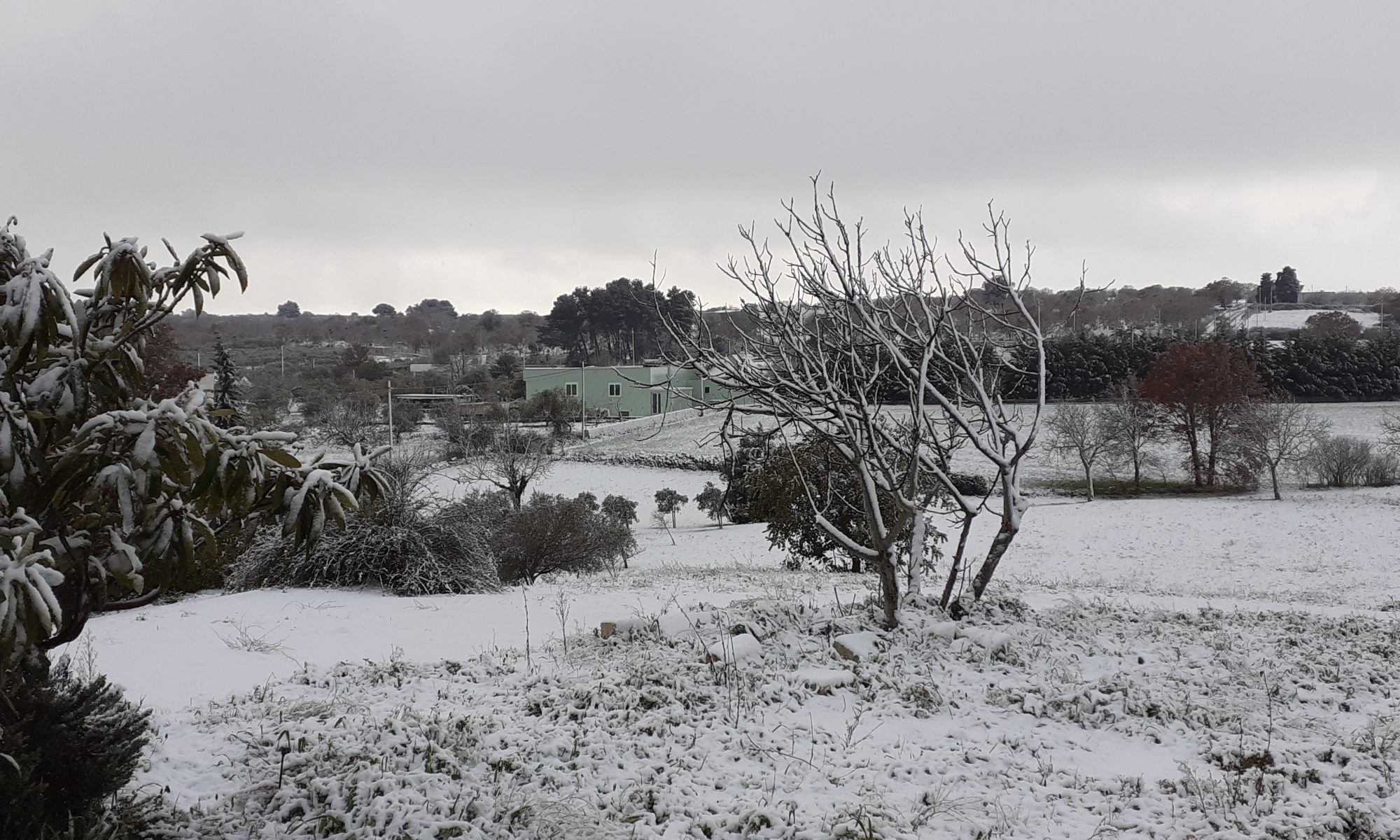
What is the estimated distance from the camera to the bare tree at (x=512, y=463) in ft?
76.5

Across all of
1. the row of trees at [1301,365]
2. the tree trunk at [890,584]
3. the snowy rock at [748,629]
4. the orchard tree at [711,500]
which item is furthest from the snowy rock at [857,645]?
the row of trees at [1301,365]

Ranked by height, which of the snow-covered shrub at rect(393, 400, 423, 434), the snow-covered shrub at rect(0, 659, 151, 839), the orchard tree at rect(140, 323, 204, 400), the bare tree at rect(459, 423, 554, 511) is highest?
the orchard tree at rect(140, 323, 204, 400)

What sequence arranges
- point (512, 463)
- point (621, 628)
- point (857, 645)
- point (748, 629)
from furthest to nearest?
point (512, 463)
point (621, 628)
point (748, 629)
point (857, 645)

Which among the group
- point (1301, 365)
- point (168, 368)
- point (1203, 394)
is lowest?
point (1203, 394)

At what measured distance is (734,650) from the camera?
5.10 meters

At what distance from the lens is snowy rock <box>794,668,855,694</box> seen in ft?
15.1

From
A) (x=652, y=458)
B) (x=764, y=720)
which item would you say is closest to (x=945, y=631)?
(x=764, y=720)

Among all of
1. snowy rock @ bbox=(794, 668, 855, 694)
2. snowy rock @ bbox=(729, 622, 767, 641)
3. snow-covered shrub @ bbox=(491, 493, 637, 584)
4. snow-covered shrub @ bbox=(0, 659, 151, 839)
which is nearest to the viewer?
snow-covered shrub @ bbox=(0, 659, 151, 839)

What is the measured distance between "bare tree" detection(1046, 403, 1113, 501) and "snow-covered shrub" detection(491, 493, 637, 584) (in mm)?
17476

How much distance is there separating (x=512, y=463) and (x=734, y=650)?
62.5 feet

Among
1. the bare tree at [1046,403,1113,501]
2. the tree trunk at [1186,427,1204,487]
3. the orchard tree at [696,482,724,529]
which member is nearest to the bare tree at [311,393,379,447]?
the orchard tree at [696,482,724,529]

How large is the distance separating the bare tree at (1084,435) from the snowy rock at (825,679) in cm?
2453

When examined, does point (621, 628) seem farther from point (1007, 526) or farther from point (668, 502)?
point (668, 502)

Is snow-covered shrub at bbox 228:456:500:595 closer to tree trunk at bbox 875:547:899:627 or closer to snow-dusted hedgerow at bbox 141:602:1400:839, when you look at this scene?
snow-dusted hedgerow at bbox 141:602:1400:839
